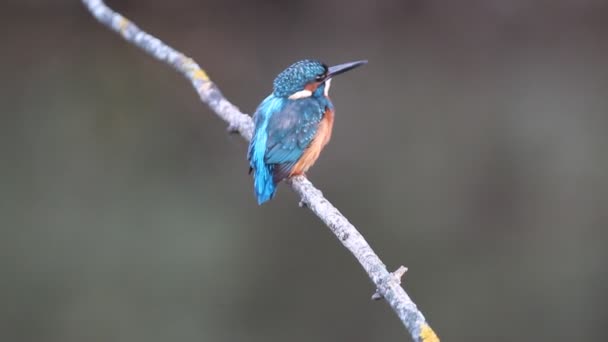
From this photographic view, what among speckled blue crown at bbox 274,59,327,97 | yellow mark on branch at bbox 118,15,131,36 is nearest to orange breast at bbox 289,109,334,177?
speckled blue crown at bbox 274,59,327,97

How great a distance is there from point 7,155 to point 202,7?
1152 mm

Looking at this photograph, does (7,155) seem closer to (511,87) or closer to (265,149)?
(265,149)

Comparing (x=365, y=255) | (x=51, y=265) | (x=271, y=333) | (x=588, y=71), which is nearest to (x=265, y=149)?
(x=365, y=255)

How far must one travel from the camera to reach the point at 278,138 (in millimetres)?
2338

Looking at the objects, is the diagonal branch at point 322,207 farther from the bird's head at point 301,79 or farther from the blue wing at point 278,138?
the bird's head at point 301,79

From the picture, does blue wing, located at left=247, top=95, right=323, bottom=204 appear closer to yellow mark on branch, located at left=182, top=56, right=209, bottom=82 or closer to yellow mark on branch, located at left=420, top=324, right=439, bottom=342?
yellow mark on branch, located at left=182, top=56, right=209, bottom=82

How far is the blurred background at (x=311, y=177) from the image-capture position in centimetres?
350

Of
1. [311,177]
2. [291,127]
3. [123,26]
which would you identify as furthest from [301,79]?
[311,177]

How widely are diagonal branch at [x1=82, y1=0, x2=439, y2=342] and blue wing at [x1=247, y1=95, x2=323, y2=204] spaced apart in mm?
42

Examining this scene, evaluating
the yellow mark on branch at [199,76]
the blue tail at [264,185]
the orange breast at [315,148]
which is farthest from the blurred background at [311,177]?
the yellow mark on branch at [199,76]

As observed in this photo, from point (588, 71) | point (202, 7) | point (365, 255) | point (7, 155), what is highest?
point (202, 7)

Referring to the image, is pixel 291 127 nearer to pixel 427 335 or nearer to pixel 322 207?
pixel 322 207

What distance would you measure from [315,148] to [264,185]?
0.73ft

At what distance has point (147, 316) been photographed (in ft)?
11.3
